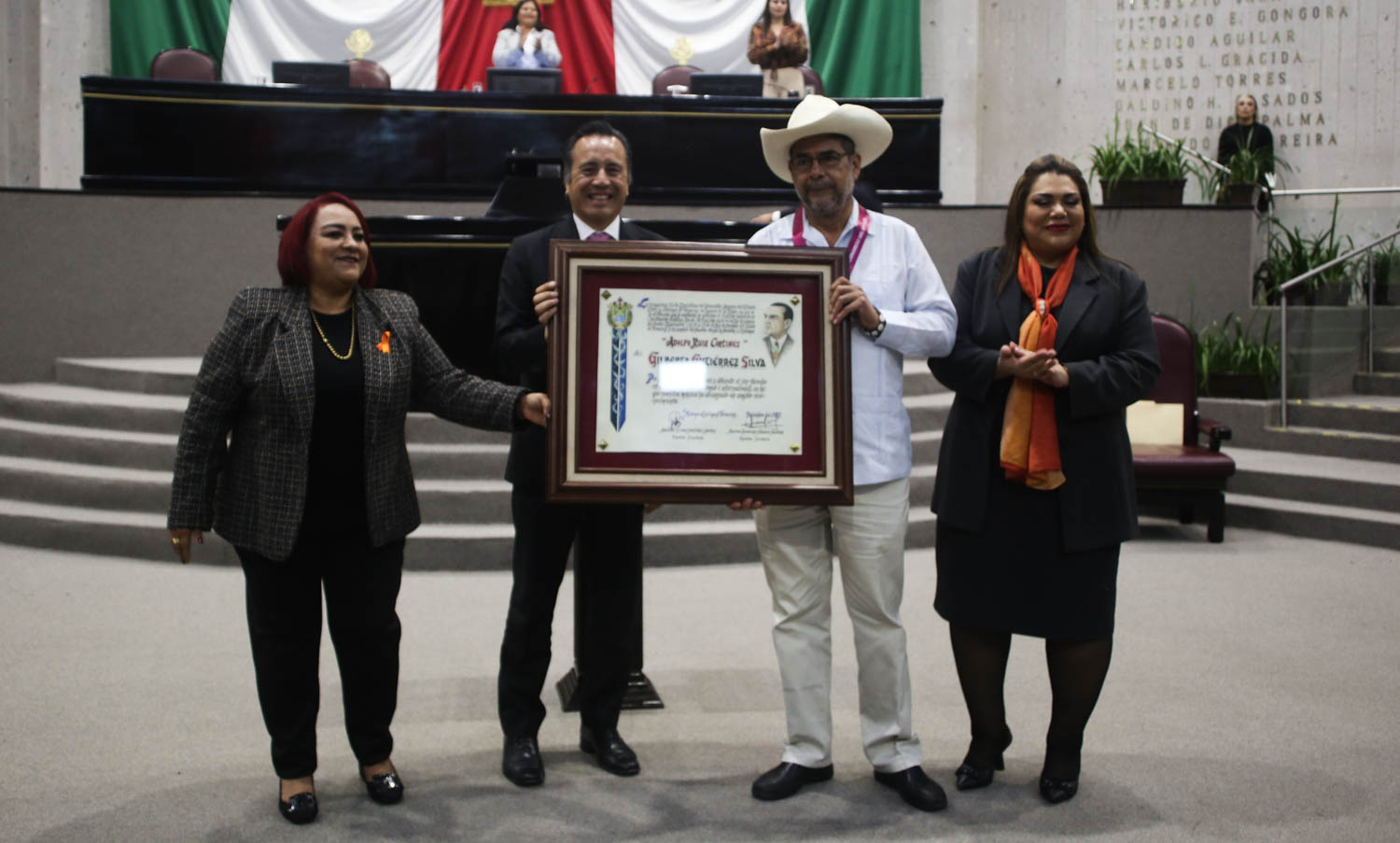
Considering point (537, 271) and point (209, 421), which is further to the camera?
point (537, 271)

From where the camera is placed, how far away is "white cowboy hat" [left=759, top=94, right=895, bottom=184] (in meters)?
2.97

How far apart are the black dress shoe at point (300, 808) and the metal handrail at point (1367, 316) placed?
22.2 feet

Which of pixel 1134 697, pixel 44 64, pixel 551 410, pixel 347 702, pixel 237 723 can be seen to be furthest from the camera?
pixel 44 64

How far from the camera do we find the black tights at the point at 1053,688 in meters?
3.13

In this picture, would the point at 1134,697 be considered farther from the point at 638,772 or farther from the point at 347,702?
the point at 347,702

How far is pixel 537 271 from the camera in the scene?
127 inches

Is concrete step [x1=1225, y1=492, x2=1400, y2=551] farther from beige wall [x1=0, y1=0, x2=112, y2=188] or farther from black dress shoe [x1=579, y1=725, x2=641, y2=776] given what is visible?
beige wall [x1=0, y1=0, x2=112, y2=188]

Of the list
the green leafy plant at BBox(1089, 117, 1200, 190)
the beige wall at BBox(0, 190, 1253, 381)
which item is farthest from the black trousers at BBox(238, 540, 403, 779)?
the green leafy plant at BBox(1089, 117, 1200, 190)

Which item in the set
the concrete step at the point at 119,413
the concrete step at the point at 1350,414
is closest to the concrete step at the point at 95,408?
the concrete step at the point at 119,413

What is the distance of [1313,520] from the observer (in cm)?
676

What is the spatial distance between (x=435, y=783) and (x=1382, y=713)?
281 cm

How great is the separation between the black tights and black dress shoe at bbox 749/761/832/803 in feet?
1.39

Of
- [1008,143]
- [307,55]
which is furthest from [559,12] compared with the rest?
[1008,143]

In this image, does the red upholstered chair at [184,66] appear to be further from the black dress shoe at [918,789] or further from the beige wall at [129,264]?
the black dress shoe at [918,789]
